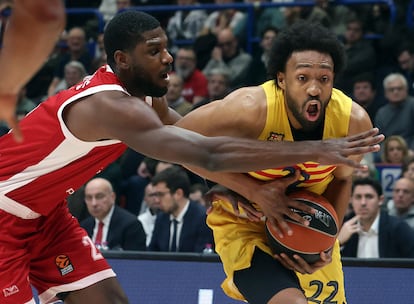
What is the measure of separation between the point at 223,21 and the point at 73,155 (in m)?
7.25

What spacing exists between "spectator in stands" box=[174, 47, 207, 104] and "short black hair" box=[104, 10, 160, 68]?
6098 millimetres

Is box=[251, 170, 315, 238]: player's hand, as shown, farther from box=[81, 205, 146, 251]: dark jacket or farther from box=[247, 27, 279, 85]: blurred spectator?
box=[247, 27, 279, 85]: blurred spectator

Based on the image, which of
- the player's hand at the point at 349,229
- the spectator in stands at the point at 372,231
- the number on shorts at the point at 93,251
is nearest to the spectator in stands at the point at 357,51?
the spectator in stands at the point at 372,231

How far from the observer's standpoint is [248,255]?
481 centimetres

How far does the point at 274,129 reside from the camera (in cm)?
465

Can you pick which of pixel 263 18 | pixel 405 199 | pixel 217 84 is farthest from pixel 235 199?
pixel 263 18

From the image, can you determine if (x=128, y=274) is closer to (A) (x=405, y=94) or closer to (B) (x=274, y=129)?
(B) (x=274, y=129)

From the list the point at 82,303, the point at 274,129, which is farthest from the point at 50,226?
the point at 274,129

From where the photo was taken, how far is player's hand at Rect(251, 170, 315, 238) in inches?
177

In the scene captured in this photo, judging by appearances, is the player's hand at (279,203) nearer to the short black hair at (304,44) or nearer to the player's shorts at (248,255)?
the player's shorts at (248,255)

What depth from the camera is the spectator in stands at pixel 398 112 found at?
944 cm

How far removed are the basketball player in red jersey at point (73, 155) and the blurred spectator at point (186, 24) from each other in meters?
6.95

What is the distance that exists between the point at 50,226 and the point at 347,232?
2.96m

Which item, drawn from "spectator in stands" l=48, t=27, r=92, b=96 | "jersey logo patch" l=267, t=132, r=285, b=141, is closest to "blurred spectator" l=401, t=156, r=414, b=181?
"jersey logo patch" l=267, t=132, r=285, b=141
